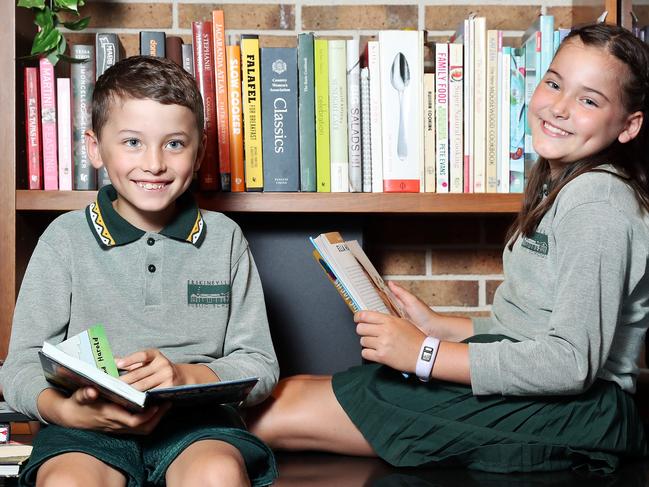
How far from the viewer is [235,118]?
146 centimetres

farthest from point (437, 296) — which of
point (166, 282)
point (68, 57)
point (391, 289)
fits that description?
point (68, 57)

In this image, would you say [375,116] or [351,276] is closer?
[351,276]

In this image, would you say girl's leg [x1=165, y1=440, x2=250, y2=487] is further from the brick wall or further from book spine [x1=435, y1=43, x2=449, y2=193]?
the brick wall

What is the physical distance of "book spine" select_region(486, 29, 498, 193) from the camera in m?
1.49

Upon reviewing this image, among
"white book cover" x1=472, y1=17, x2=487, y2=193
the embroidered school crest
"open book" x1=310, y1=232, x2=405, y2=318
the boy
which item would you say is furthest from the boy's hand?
"white book cover" x1=472, y1=17, x2=487, y2=193

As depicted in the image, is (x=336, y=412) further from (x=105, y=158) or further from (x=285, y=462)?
(x=105, y=158)

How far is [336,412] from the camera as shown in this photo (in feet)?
4.26

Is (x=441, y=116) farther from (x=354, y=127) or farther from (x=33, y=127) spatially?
(x=33, y=127)

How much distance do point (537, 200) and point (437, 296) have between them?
1.82 ft

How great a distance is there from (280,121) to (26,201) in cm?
46

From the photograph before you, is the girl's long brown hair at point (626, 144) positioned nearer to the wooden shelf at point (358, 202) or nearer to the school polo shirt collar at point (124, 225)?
the wooden shelf at point (358, 202)

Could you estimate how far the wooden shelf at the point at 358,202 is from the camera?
1.45 m

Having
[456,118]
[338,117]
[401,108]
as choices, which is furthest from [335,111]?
[456,118]

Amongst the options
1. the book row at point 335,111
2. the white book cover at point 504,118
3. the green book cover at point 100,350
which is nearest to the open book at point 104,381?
the green book cover at point 100,350
